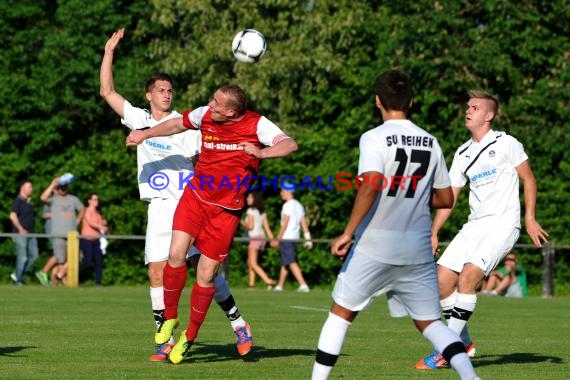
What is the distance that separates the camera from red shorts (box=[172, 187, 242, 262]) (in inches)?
397

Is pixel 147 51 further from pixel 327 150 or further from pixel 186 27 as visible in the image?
pixel 327 150

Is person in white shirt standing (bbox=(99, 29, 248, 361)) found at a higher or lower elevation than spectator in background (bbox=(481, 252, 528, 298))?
higher

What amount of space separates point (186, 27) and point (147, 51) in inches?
48.8

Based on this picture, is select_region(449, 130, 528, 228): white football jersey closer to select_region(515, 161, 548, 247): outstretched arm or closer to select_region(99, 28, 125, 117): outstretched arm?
select_region(515, 161, 548, 247): outstretched arm

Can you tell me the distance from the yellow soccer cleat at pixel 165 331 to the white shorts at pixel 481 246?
2432 millimetres

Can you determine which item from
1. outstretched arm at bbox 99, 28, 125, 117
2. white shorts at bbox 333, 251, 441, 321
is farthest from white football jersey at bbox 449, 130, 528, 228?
outstretched arm at bbox 99, 28, 125, 117

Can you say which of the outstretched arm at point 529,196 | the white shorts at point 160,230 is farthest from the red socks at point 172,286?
the outstretched arm at point 529,196

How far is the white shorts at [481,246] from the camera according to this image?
1046cm

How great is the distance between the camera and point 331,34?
94.6 ft

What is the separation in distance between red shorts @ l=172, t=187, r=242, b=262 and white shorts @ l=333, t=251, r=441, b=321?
240cm

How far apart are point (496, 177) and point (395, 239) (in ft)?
10.2

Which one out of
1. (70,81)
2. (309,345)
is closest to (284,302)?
(309,345)

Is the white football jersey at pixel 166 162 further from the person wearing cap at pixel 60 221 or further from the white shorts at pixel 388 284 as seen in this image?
the person wearing cap at pixel 60 221

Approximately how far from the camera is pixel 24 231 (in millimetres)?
25234
